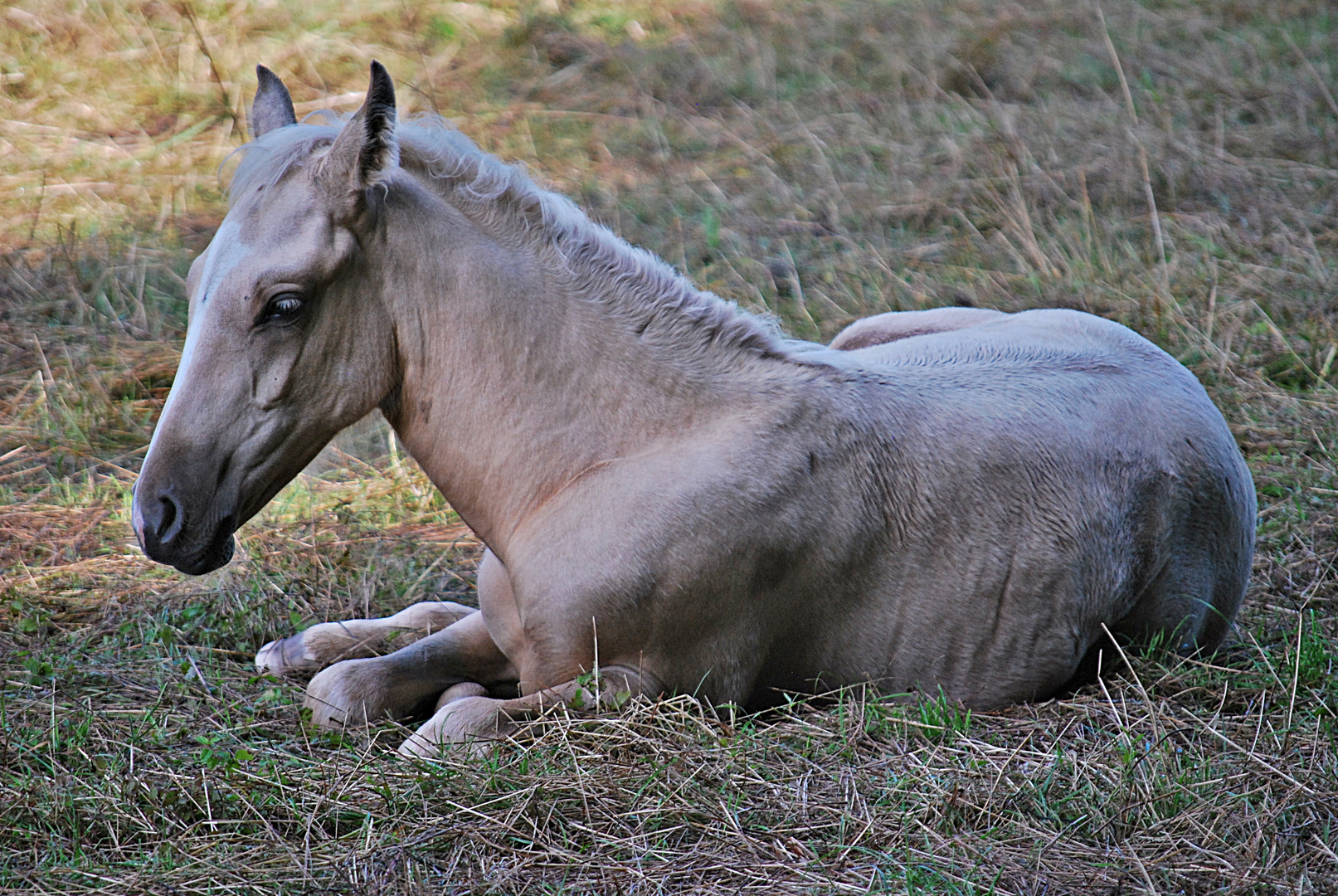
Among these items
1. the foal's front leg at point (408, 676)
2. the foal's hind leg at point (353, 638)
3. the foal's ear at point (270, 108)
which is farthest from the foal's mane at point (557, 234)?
the foal's hind leg at point (353, 638)

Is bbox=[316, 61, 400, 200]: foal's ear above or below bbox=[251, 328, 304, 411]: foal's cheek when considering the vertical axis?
above

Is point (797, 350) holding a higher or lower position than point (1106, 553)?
higher

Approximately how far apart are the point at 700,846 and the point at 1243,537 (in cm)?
175

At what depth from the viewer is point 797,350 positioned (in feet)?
9.95

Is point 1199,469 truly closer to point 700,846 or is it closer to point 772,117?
point 700,846

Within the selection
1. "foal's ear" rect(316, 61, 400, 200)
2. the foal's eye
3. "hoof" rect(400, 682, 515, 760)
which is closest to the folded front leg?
"hoof" rect(400, 682, 515, 760)

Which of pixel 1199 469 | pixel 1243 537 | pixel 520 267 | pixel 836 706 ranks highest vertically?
pixel 520 267

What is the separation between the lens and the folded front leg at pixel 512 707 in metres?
2.69

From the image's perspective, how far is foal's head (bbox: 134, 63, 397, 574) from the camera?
260 cm

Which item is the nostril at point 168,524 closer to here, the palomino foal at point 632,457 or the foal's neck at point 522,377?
the palomino foal at point 632,457

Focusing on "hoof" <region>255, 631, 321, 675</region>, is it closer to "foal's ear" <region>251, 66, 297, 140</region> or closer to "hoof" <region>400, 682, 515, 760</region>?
"hoof" <region>400, 682, 515, 760</region>

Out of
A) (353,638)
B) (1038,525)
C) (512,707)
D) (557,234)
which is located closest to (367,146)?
(557,234)

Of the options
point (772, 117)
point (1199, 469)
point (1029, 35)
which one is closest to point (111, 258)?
point (772, 117)

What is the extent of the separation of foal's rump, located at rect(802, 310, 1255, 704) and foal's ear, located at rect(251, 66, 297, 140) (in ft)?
5.24
